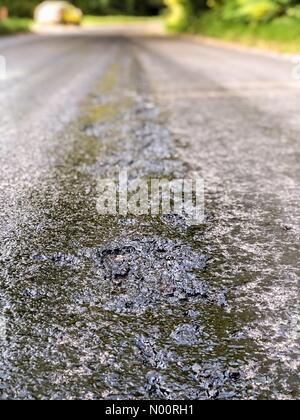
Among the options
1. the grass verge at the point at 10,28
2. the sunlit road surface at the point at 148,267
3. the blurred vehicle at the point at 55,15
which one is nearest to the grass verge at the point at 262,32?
the grass verge at the point at 10,28

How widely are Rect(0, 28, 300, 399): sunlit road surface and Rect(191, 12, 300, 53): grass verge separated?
9.43m

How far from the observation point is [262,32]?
15.9 metres

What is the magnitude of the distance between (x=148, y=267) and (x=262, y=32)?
15.3 meters

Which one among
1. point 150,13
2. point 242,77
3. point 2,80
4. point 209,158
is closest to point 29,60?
point 2,80

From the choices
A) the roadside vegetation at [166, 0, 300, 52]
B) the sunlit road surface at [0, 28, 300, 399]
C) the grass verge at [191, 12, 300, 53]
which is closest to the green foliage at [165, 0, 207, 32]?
the roadside vegetation at [166, 0, 300, 52]

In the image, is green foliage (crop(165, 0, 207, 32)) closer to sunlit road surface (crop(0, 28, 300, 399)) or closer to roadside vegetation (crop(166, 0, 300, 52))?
roadside vegetation (crop(166, 0, 300, 52))

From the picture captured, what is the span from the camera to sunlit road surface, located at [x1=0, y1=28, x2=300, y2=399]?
4.82 ft

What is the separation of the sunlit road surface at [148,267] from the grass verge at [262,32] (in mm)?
9426

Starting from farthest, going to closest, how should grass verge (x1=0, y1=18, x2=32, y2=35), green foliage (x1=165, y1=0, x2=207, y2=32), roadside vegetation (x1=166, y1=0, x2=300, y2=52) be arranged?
green foliage (x1=165, y1=0, x2=207, y2=32) < grass verge (x1=0, y1=18, x2=32, y2=35) < roadside vegetation (x1=166, y1=0, x2=300, y2=52)

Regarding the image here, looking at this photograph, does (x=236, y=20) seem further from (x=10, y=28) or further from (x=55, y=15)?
(x=55, y=15)

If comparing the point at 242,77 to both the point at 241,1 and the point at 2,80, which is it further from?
the point at 241,1

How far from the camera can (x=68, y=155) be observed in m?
3.69

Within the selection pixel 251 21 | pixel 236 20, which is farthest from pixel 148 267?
pixel 236 20
